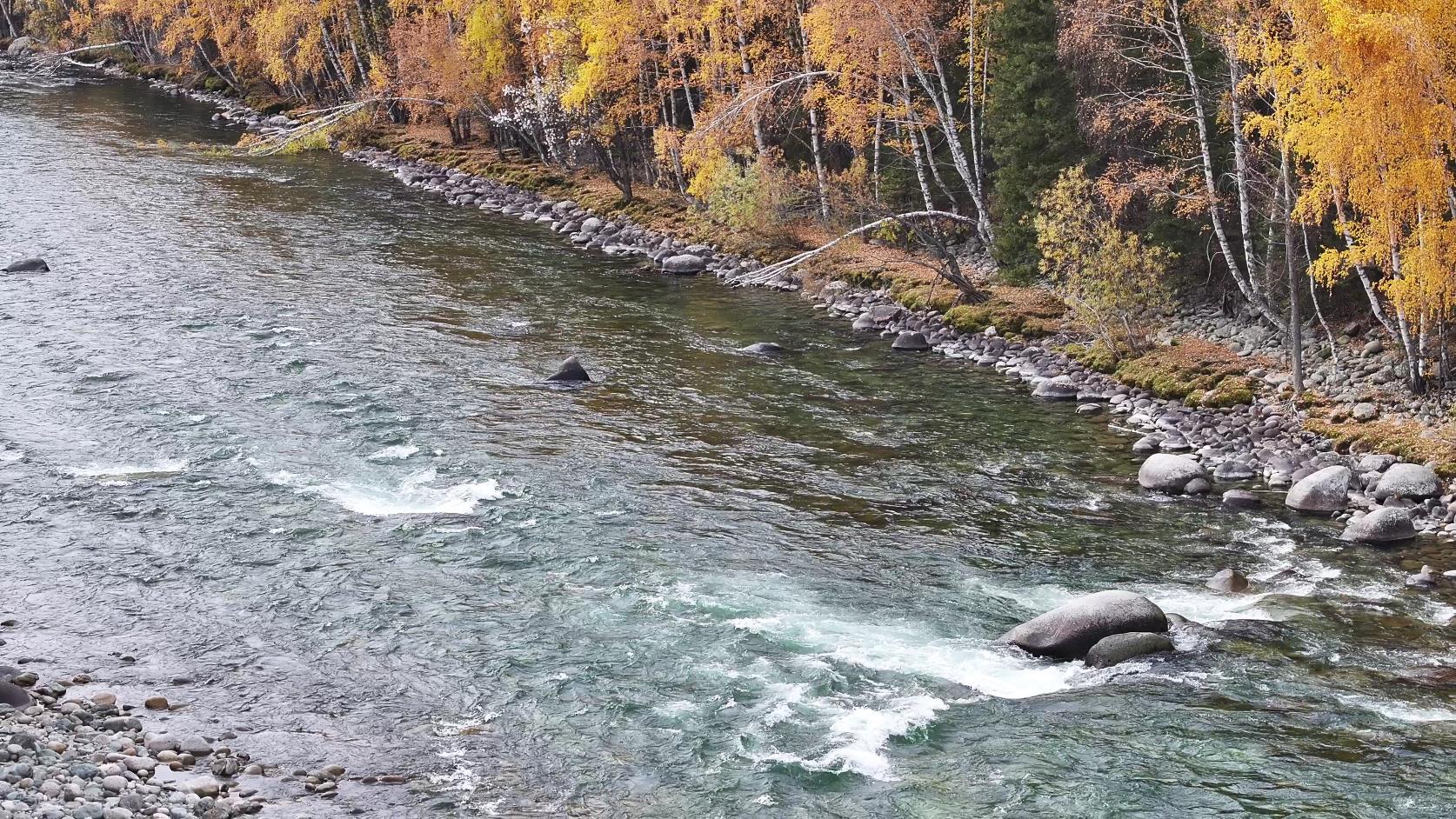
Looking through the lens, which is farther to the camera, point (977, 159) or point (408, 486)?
point (977, 159)

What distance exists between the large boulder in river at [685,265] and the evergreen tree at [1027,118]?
10867 millimetres

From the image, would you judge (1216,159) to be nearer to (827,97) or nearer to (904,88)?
(904,88)

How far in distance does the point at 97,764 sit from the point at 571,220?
3961 cm

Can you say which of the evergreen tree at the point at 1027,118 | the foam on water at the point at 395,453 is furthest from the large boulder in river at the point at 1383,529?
the foam on water at the point at 395,453

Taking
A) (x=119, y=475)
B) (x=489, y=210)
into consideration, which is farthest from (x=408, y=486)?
(x=489, y=210)

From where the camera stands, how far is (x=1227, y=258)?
3266 cm

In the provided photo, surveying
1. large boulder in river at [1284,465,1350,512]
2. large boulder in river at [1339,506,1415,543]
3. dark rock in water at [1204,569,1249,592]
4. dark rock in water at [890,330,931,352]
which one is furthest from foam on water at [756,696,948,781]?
dark rock in water at [890,330,931,352]

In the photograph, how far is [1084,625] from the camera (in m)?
19.6

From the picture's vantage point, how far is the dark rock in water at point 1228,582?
851 inches

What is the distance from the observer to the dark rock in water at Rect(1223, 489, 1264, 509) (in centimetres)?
2539

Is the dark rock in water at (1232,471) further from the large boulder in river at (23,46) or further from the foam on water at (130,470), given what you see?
the large boulder in river at (23,46)

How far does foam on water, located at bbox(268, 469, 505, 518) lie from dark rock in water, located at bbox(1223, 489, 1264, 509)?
13352 millimetres

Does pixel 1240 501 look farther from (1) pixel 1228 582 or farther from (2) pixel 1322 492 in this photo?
(1) pixel 1228 582

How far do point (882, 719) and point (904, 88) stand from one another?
28366 millimetres
